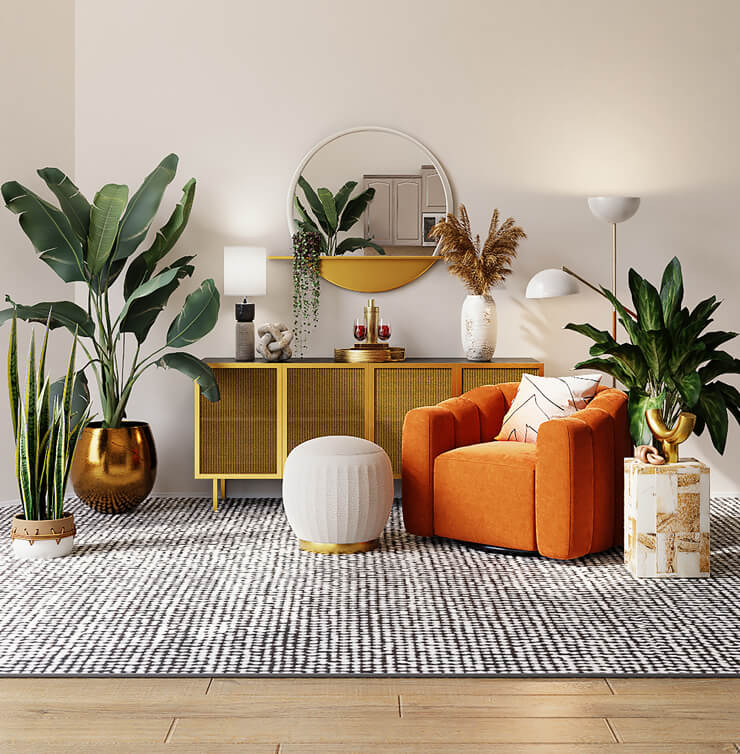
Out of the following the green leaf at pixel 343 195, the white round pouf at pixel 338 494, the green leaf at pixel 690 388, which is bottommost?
the white round pouf at pixel 338 494

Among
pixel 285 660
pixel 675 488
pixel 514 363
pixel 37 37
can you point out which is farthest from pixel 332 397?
pixel 37 37

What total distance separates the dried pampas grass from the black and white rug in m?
1.46

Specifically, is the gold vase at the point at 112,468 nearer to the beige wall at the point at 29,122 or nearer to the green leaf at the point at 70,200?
the beige wall at the point at 29,122

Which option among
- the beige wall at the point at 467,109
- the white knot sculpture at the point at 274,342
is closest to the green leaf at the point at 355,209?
the beige wall at the point at 467,109

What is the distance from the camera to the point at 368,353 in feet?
15.0

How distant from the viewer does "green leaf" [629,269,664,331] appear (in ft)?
11.1

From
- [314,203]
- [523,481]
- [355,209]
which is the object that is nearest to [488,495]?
[523,481]

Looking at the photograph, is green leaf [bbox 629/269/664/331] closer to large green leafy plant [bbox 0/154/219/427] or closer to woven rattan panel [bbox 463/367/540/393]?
woven rattan panel [bbox 463/367/540/393]

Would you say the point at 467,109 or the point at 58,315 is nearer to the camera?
the point at 58,315

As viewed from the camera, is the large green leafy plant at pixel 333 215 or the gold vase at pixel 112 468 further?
the large green leafy plant at pixel 333 215

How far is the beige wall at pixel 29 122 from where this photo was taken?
4.62 metres

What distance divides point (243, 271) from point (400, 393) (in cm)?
103

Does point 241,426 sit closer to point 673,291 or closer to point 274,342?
point 274,342

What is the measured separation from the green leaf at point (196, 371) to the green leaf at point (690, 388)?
217 cm
